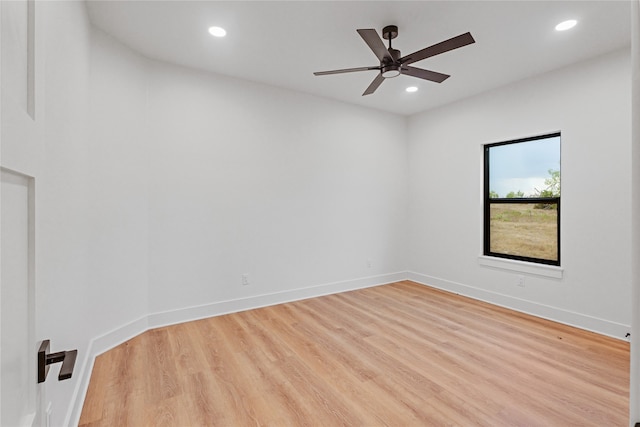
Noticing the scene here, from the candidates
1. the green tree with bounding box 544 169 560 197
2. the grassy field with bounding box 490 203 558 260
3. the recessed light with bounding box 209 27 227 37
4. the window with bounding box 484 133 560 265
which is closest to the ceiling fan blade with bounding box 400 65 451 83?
the recessed light with bounding box 209 27 227 37

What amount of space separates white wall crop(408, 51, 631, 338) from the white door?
164 inches

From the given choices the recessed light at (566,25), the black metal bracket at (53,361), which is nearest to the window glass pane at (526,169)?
the recessed light at (566,25)

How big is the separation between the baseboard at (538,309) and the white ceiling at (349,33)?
104 inches

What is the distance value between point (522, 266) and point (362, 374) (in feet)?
8.50

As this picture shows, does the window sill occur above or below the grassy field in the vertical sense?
below

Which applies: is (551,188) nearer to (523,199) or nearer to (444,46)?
(523,199)

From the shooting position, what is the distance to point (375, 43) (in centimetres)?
229

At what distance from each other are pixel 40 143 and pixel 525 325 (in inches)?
160

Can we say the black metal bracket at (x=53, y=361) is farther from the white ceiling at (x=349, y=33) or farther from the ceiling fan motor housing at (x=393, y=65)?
the ceiling fan motor housing at (x=393, y=65)

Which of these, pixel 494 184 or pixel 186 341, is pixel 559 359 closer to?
pixel 494 184

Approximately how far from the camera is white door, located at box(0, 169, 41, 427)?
50 centimetres

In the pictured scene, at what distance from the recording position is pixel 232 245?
144 inches

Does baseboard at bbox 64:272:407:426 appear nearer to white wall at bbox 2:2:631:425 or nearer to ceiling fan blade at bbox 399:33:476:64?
white wall at bbox 2:2:631:425

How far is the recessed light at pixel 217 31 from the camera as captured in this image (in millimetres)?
2682
